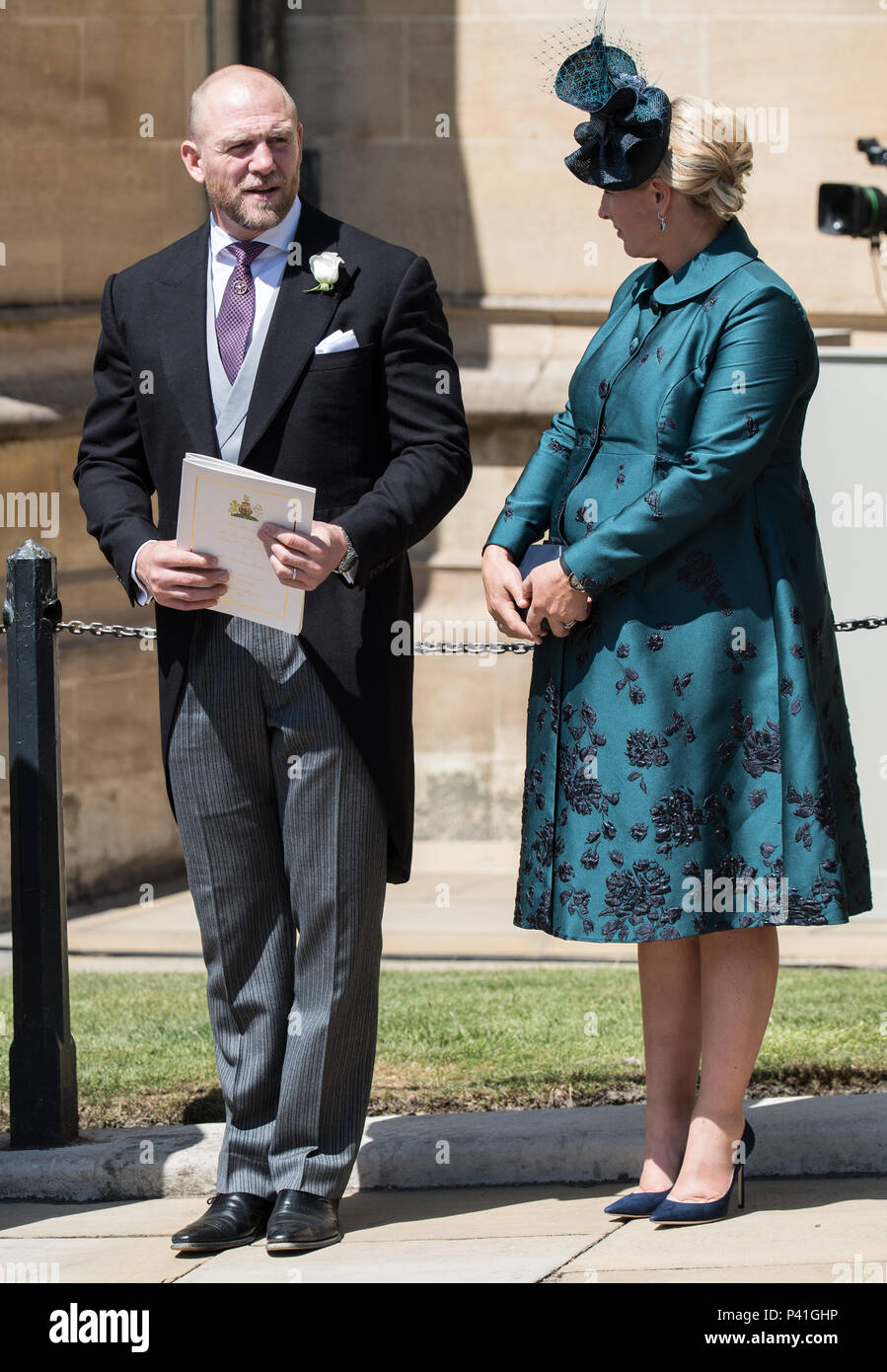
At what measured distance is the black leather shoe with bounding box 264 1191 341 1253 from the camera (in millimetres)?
3404

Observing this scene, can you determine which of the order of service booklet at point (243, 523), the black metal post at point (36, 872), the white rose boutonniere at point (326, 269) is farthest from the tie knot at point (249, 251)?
the black metal post at point (36, 872)

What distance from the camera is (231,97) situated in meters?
3.41

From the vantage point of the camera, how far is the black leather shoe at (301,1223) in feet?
11.2

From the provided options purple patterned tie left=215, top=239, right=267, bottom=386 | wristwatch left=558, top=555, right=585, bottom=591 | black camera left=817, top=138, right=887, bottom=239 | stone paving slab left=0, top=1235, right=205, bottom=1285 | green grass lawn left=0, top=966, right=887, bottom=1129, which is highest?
black camera left=817, top=138, right=887, bottom=239

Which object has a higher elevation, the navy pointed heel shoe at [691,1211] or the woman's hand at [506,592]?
the woman's hand at [506,592]

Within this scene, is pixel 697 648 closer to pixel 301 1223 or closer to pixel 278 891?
pixel 278 891

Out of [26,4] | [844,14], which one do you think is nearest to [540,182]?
[844,14]

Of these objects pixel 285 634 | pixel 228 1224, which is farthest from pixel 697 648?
pixel 228 1224

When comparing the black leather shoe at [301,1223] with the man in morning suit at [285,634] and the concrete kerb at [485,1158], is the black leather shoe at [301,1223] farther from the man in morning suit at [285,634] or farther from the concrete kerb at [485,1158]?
the concrete kerb at [485,1158]

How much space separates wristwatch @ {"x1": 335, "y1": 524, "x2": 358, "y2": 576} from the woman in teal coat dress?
37cm

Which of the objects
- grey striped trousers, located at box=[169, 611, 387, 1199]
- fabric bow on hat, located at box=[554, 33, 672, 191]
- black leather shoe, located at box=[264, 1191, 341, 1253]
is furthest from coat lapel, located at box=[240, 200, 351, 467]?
black leather shoe, located at box=[264, 1191, 341, 1253]

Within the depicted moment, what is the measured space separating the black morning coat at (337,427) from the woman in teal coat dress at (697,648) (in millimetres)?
289

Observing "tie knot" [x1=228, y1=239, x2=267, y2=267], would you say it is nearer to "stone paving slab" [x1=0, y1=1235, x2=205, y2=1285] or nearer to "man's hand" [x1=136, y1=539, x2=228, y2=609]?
"man's hand" [x1=136, y1=539, x2=228, y2=609]

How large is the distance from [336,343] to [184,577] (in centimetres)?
55
